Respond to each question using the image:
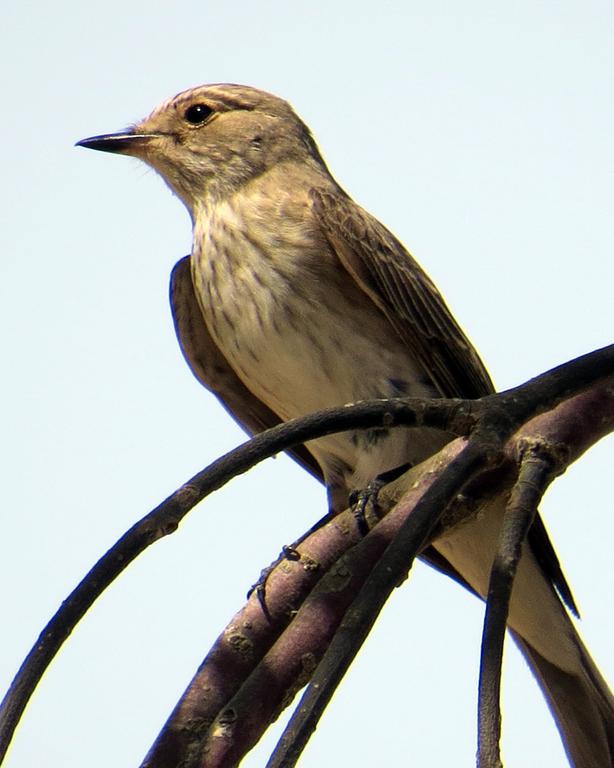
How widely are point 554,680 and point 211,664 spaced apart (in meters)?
1.83

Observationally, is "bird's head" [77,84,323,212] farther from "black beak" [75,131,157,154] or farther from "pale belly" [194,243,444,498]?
"pale belly" [194,243,444,498]

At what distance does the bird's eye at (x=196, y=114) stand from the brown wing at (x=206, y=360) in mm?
719

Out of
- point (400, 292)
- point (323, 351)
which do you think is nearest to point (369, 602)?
point (323, 351)

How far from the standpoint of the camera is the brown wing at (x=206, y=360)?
5.39 metres

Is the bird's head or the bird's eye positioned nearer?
the bird's head

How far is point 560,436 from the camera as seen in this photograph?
254 centimetres

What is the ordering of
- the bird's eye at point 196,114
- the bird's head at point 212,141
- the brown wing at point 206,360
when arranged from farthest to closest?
the bird's eye at point 196,114
the bird's head at point 212,141
the brown wing at point 206,360

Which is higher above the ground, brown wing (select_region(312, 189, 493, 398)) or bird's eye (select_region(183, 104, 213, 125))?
bird's eye (select_region(183, 104, 213, 125))

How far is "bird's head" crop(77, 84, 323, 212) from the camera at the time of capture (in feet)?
18.2

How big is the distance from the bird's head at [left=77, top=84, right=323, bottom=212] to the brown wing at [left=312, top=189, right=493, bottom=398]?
0.52 metres

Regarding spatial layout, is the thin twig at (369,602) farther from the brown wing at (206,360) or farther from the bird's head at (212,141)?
the bird's head at (212,141)

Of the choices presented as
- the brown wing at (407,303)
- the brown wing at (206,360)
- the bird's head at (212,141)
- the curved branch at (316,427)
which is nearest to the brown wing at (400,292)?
the brown wing at (407,303)

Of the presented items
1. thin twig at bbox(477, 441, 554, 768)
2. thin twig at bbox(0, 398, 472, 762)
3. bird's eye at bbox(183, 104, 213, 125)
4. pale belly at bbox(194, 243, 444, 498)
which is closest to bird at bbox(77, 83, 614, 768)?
pale belly at bbox(194, 243, 444, 498)

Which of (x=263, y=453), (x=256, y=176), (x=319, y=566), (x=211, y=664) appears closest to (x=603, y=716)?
(x=319, y=566)
